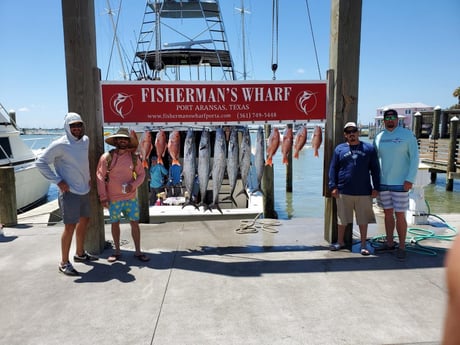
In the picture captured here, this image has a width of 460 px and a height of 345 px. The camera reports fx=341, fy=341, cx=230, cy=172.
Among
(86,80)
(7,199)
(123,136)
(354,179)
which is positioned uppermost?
(86,80)

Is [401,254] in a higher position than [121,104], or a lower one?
lower

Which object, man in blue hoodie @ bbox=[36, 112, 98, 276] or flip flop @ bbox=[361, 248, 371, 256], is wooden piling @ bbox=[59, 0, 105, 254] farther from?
flip flop @ bbox=[361, 248, 371, 256]

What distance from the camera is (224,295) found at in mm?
3410

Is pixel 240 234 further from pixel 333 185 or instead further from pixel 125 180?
pixel 125 180

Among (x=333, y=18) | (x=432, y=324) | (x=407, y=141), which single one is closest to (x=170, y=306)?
(x=432, y=324)

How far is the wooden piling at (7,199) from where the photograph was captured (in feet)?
19.8

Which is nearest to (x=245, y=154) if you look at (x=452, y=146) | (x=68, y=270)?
(x=68, y=270)

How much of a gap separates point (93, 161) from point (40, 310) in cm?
198

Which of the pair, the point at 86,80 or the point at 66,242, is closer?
the point at 66,242

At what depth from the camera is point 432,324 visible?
9.40 ft

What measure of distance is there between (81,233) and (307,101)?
3.53m

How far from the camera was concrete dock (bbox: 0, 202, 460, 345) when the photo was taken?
9.09 feet

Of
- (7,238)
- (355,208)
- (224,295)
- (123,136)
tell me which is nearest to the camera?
(224,295)

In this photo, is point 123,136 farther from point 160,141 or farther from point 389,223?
point 389,223
